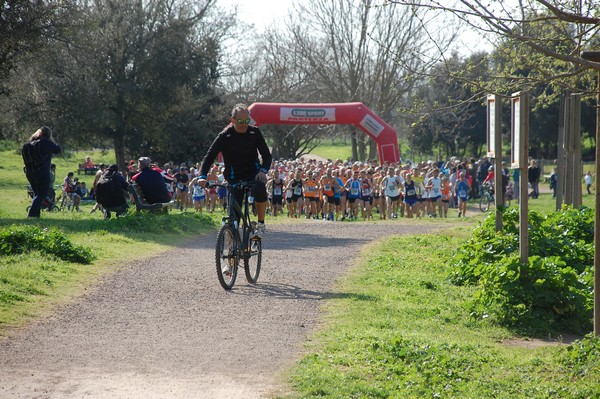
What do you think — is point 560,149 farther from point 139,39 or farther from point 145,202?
point 139,39

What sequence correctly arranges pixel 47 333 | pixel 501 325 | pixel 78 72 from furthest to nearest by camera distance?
pixel 78 72 < pixel 501 325 < pixel 47 333

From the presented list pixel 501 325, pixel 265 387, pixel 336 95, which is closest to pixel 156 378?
pixel 265 387

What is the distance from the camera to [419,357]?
22.5 ft

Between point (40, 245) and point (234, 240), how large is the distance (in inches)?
122

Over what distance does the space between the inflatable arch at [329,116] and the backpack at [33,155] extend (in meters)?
18.9

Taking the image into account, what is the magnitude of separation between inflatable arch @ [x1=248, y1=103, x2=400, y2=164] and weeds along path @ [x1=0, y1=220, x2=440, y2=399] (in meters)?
24.0

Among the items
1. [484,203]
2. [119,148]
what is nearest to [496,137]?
[484,203]

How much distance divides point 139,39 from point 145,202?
2474cm

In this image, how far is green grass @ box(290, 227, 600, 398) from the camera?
6.19 meters

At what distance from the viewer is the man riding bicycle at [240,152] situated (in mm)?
10109

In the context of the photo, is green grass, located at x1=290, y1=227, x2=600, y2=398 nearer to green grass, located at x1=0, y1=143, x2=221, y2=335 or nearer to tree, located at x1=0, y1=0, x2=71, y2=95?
green grass, located at x1=0, y1=143, x2=221, y2=335

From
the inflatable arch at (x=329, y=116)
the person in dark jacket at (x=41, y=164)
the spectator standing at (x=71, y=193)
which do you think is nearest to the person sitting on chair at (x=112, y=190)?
the person in dark jacket at (x=41, y=164)

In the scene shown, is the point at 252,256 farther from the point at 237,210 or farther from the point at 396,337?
the point at 396,337

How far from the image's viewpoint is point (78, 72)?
39500 millimetres
